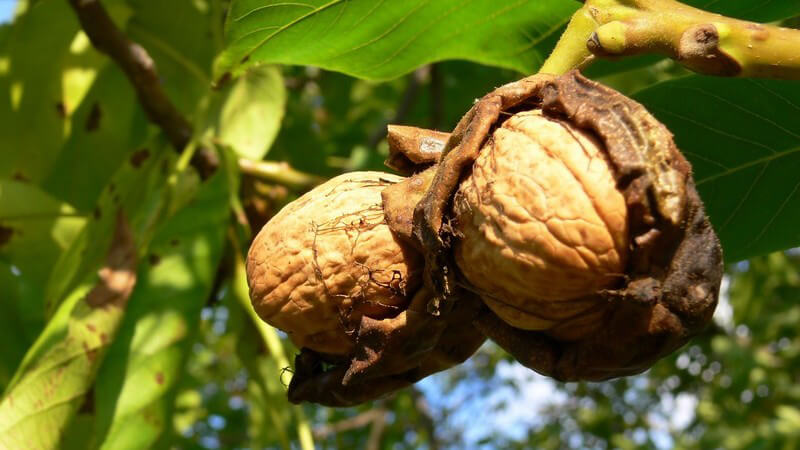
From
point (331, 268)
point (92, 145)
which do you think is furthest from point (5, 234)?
point (331, 268)

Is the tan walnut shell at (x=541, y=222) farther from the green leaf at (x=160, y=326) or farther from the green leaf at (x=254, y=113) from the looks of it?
the green leaf at (x=254, y=113)

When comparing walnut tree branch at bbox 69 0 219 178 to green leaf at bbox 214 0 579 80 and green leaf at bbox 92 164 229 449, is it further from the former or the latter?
green leaf at bbox 214 0 579 80

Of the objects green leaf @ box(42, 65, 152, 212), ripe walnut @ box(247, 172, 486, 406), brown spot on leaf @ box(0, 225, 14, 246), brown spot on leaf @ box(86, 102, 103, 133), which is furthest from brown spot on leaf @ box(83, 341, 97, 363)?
brown spot on leaf @ box(86, 102, 103, 133)

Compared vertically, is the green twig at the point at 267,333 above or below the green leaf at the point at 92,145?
below

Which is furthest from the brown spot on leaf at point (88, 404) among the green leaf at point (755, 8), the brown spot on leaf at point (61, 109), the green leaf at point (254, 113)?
the green leaf at point (755, 8)

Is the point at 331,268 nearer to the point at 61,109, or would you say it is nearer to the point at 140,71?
the point at 140,71

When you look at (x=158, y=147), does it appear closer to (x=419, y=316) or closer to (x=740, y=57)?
(x=419, y=316)

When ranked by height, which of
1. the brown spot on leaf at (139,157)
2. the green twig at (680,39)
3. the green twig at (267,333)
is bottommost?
the green twig at (267,333)
